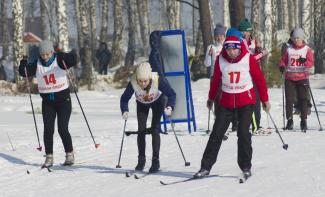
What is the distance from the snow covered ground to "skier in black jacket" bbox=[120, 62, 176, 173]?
0.42 m

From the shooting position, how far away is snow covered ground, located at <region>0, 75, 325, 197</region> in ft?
23.8

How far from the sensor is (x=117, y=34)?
3662cm

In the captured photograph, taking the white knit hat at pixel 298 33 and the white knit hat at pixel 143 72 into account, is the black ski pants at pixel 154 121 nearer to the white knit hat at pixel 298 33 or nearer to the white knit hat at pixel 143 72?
the white knit hat at pixel 143 72

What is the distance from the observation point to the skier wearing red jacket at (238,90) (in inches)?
294

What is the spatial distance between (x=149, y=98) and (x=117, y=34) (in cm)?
2859

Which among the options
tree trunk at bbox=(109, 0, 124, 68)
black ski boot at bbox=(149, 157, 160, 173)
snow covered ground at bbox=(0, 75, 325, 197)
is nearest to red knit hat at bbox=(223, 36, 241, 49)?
snow covered ground at bbox=(0, 75, 325, 197)

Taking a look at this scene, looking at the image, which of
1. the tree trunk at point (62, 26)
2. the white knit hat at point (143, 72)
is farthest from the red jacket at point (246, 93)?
the tree trunk at point (62, 26)

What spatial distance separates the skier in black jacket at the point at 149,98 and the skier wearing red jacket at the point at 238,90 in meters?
0.84

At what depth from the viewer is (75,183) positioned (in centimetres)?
838

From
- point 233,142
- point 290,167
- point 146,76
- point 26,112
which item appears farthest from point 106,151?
Answer: point 26,112

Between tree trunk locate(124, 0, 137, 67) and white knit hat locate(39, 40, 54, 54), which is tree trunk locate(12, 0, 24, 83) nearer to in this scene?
tree trunk locate(124, 0, 137, 67)

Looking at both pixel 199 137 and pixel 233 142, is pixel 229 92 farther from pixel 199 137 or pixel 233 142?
pixel 199 137

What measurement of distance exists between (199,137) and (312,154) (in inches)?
122

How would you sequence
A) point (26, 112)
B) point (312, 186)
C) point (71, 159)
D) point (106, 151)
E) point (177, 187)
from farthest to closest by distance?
1. point (26, 112)
2. point (106, 151)
3. point (71, 159)
4. point (177, 187)
5. point (312, 186)
